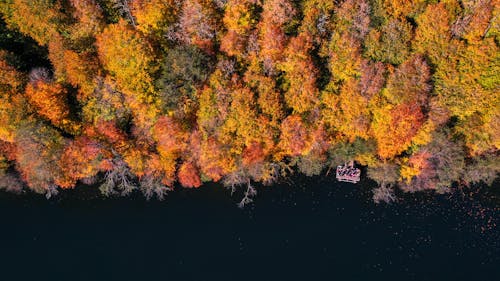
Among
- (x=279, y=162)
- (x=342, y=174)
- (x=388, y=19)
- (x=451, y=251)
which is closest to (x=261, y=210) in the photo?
(x=279, y=162)

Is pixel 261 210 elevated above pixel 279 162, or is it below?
below

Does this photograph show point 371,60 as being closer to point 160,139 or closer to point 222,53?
point 222,53

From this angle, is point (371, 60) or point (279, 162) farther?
point (279, 162)

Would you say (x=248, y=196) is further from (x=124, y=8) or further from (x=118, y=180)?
(x=124, y=8)

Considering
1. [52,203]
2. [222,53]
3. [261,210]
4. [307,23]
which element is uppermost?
[307,23]

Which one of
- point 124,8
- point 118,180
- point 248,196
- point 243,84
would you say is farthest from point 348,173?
point 124,8
